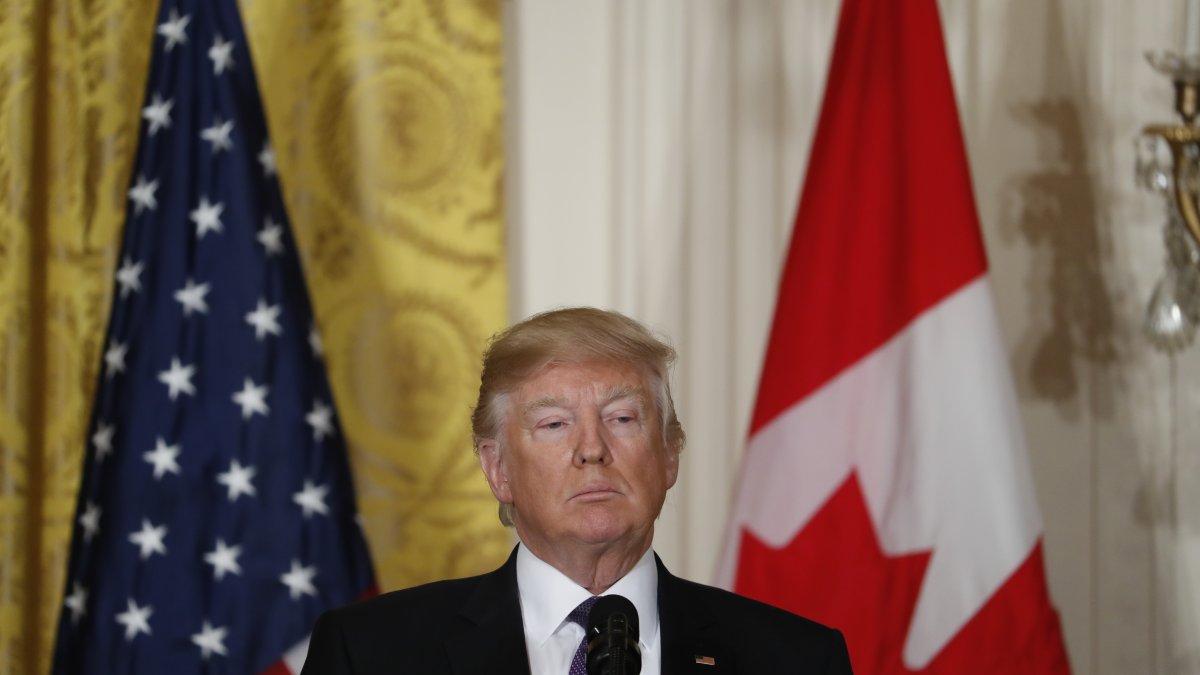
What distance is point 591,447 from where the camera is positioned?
2025mm

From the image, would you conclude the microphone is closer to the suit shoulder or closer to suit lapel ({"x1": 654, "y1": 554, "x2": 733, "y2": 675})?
suit lapel ({"x1": 654, "y1": 554, "x2": 733, "y2": 675})

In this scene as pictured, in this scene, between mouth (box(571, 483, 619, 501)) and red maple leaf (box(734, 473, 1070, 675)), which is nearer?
mouth (box(571, 483, 619, 501))

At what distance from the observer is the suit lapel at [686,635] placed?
2.00 meters

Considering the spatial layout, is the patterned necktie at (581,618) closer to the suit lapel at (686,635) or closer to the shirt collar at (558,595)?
the shirt collar at (558,595)

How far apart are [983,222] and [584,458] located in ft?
7.20

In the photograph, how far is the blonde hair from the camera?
2.09 metres

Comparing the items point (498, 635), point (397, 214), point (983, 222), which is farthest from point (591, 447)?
point (983, 222)

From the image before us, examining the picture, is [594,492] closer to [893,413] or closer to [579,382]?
[579,382]

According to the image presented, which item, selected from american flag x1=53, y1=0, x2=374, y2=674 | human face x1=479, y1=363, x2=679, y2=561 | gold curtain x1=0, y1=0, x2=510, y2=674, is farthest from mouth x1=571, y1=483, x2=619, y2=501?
gold curtain x1=0, y1=0, x2=510, y2=674

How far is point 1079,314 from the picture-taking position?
385cm

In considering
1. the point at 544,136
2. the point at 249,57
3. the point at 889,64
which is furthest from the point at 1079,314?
the point at 249,57

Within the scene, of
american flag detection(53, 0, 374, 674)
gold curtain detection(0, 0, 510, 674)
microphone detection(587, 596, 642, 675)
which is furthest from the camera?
gold curtain detection(0, 0, 510, 674)

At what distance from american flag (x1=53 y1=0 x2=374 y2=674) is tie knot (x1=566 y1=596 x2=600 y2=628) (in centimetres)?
128

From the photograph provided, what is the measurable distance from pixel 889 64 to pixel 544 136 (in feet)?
3.07
